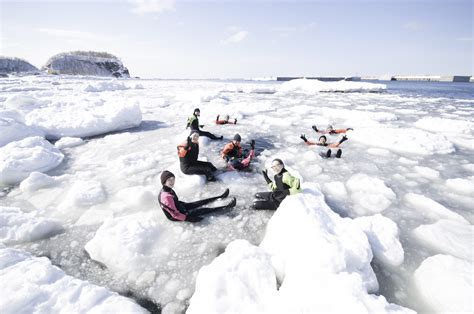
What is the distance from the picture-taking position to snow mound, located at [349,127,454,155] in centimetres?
717

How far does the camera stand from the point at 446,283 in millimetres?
2523

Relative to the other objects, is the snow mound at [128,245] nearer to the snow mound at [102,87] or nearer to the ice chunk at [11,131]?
the ice chunk at [11,131]

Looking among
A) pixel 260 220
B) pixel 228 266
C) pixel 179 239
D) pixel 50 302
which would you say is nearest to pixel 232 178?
pixel 260 220

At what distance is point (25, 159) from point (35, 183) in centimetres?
112

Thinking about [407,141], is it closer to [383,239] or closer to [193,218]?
[383,239]

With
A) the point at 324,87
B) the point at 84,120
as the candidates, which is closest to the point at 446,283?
the point at 84,120

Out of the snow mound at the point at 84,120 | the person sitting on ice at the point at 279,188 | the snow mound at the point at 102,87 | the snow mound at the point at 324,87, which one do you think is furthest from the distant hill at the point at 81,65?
the person sitting on ice at the point at 279,188

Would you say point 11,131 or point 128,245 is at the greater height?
point 11,131

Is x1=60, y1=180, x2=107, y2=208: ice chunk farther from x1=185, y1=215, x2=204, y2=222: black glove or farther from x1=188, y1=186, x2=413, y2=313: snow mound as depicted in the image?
x1=188, y1=186, x2=413, y2=313: snow mound

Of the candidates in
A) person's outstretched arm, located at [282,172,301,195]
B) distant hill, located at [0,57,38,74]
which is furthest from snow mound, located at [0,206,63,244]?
distant hill, located at [0,57,38,74]

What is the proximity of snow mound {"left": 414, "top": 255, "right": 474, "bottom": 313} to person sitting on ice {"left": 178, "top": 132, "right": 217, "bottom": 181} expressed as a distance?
360 centimetres

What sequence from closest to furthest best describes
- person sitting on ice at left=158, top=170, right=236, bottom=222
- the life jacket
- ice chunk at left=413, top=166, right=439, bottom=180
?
person sitting on ice at left=158, top=170, right=236, bottom=222
ice chunk at left=413, top=166, right=439, bottom=180
the life jacket

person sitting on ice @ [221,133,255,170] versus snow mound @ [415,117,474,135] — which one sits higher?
snow mound @ [415,117,474,135]

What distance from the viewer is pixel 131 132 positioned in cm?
913
